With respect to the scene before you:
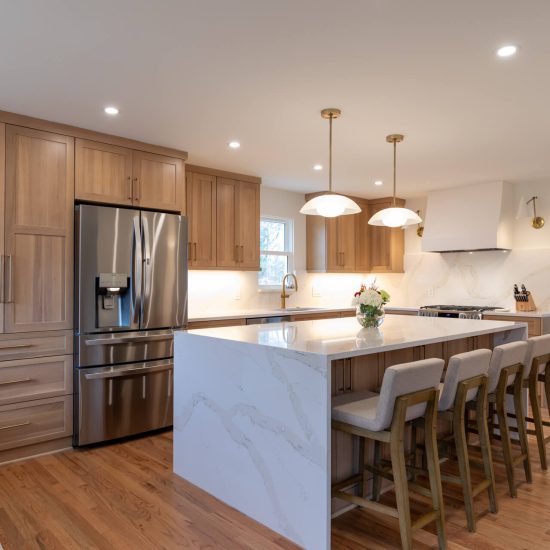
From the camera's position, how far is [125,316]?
3.66 m

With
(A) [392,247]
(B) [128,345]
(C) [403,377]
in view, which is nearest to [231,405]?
(C) [403,377]

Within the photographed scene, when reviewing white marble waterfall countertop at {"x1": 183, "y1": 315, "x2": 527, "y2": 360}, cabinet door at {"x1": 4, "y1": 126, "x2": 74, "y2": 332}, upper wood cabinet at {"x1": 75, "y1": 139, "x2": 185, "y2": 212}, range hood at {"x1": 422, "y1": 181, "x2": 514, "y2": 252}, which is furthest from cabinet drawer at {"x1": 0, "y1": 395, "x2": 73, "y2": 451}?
range hood at {"x1": 422, "y1": 181, "x2": 514, "y2": 252}

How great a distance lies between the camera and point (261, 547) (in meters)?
2.15

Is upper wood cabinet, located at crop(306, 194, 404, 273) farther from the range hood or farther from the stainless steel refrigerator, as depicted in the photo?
the stainless steel refrigerator

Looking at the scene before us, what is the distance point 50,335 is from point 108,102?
1657mm

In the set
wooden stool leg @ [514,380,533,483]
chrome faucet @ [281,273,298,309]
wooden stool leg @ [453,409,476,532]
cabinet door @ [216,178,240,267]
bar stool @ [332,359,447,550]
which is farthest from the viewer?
chrome faucet @ [281,273,298,309]

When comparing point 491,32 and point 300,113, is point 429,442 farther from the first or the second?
point 300,113

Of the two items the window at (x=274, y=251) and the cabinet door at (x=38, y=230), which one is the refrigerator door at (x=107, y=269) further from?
the window at (x=274, y=251)

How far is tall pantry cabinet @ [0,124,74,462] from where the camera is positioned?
3189 millimetres

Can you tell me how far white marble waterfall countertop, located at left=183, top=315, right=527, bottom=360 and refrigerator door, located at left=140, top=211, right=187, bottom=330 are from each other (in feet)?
3.33

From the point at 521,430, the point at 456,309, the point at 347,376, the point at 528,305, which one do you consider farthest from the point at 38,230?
the point at 528,305

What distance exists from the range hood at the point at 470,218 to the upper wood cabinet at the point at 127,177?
10.5 feet

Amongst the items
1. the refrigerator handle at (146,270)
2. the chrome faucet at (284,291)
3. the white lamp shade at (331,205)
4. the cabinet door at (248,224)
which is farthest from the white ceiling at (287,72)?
the chrome faucet at (284,291)

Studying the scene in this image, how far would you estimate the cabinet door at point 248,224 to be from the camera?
497 centimetres
